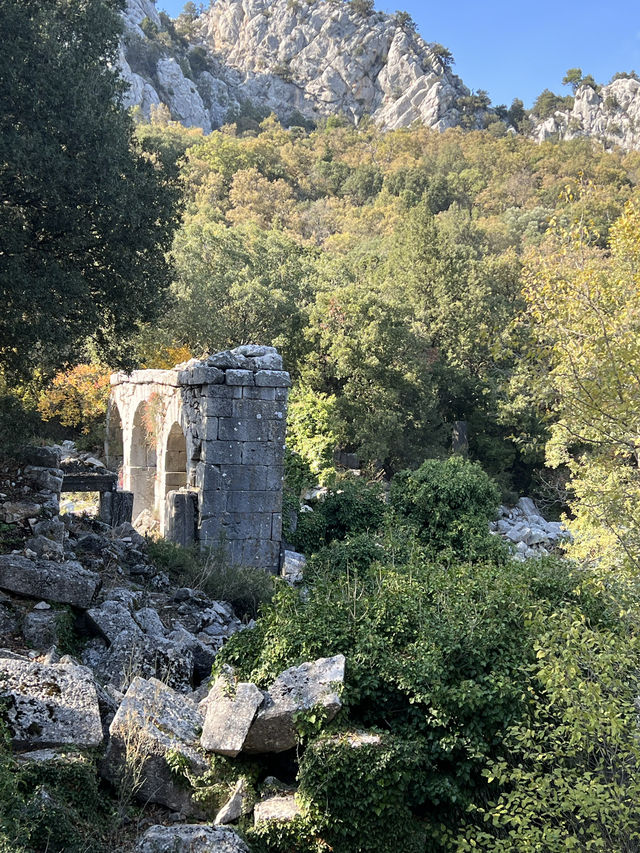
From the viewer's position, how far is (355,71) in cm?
7750

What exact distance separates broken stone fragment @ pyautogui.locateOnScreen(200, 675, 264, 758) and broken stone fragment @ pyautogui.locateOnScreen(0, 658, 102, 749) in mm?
618

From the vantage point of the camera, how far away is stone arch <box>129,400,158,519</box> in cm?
1548

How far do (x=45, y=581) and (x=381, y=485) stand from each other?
32.8 ft

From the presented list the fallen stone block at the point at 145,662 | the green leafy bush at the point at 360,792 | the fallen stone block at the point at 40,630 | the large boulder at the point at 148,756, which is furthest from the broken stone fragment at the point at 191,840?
the fallen stone block at the point at 40,630

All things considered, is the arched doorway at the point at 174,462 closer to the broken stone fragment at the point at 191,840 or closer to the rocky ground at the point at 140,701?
the rocky ground at the point at 140,701

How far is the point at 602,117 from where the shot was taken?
218 ft

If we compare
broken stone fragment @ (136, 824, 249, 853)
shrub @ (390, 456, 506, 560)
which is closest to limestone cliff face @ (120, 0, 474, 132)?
shrub @ (390, 456, 506, 560)

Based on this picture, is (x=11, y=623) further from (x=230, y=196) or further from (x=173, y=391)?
(x=230, y=196)

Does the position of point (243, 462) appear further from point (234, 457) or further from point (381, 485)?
point (381, 485)

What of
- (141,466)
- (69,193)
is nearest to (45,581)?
(69,193)

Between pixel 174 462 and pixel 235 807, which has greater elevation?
pixel 174 462

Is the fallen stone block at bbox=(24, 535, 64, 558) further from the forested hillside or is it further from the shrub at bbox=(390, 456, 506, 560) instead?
the shrub at bbox=(390, 456, 506, 560)

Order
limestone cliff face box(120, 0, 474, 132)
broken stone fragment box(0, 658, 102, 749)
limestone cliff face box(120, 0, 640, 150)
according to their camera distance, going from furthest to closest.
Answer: limestone cliff face box(120, 0, 474, 132), limestone cliff face box(120, 0, 640, 150), broken stone fragment box(0, 658, 102, 749)

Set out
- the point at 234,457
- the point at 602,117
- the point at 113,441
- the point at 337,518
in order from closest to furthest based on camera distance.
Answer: the point at 234,457, the point at 337,518, the point at 113,441, the point at 602,117
